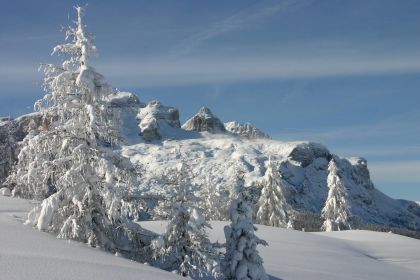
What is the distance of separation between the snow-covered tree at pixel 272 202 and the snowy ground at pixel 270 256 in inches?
506

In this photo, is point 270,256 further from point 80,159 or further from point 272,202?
point 272,202

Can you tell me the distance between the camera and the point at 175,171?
20.5 m

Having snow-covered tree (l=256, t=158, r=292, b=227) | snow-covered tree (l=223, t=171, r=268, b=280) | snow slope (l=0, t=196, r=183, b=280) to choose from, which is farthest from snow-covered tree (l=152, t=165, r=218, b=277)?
snow-covered tree (l=256, t=158, r=292, b=227)

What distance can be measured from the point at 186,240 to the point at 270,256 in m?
8.24

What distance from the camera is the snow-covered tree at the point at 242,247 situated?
19.0 metres

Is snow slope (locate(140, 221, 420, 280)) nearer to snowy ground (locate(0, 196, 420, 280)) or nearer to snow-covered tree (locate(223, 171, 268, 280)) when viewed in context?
snowy ground (locate(0, 196, 420, 280))

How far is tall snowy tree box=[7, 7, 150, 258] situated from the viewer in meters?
15.8

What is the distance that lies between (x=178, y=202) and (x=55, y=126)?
548cm

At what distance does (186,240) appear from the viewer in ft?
62.2

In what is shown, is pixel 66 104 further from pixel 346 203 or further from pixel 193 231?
pixel 346 203

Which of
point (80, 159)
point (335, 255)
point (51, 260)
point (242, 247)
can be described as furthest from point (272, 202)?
point (51, 260)

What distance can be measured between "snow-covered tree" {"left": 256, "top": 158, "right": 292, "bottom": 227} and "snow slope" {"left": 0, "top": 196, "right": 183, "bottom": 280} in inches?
1703

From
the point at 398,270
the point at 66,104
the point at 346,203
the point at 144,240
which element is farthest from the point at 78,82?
the point at 346,203

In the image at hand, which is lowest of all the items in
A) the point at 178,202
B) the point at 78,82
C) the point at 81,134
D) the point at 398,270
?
the point at 398,270
